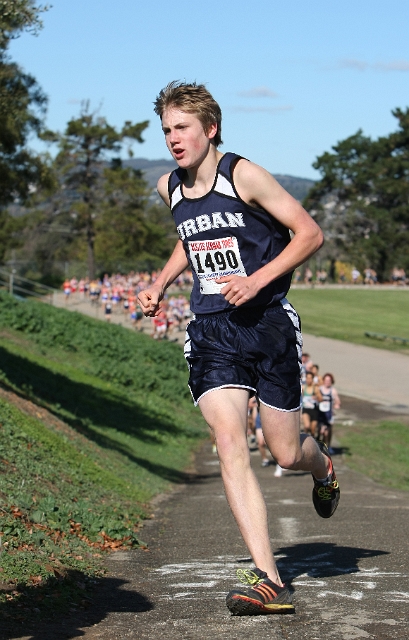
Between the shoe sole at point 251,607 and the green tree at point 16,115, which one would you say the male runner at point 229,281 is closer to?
the shoe sole at point 251,607

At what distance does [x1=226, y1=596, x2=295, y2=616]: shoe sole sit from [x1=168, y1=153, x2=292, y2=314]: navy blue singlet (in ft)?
4.92

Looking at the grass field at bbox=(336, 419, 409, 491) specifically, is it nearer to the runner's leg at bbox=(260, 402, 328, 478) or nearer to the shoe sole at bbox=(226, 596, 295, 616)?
the runner's leg at bbox=(260, 402, 328, 478)

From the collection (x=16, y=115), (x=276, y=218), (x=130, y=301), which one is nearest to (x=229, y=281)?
(x=276, y=218)

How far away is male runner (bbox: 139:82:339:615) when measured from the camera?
207 inches

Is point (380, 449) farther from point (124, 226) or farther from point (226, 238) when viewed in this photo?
point (124, 226)

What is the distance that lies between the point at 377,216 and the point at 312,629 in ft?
285

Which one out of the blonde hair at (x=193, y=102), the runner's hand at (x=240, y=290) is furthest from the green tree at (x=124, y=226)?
the runner's hand at (x=240, y=290)

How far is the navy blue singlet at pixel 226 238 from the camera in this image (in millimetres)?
5355

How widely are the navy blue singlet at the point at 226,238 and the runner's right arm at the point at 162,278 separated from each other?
0.76 feet

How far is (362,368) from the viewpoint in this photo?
3969 cm

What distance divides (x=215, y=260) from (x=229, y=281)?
0.29 meters

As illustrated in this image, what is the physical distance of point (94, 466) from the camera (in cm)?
1202

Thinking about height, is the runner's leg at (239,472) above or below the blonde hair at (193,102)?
below

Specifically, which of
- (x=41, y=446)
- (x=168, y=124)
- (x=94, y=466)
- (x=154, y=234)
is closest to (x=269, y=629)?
(x=168, y=124)
